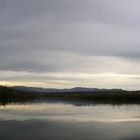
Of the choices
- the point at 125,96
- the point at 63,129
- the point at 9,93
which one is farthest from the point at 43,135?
the point at 9,93

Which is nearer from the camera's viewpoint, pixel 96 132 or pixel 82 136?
pixel 82 136

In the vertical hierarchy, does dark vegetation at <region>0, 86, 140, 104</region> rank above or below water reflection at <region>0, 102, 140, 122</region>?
above

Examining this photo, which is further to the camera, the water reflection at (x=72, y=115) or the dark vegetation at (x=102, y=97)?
the dark vegetation at (x=102, y=97)

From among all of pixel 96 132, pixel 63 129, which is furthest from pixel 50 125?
pixel 96 132

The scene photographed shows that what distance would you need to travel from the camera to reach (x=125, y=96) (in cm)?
11869

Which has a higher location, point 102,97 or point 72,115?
point 102,97

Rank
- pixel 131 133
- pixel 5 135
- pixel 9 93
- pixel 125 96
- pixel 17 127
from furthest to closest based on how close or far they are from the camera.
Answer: pixel 9 93
pixel 125 96
pixel 17 127
pixel 131 133
pixel 5 135

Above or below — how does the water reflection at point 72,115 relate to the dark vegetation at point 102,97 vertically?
below

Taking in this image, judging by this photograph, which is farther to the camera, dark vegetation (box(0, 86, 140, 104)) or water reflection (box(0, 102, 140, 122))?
dark vegetation (box(0, 86, 140, 104))

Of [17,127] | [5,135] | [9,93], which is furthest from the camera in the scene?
[9,93]

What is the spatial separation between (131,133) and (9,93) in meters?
107

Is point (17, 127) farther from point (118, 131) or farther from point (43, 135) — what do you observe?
point (118, 131)

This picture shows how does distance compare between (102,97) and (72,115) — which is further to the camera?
(102,97)

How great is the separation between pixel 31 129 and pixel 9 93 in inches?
4104
